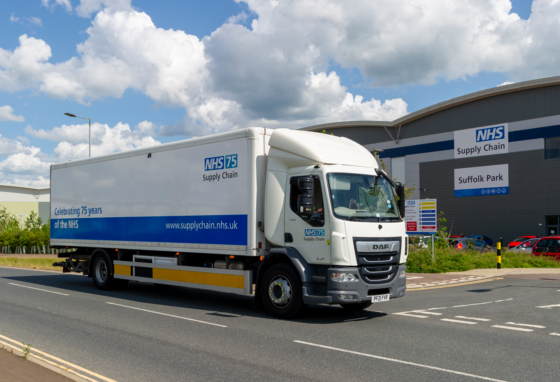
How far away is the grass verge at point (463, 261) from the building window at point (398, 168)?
86.3 ft

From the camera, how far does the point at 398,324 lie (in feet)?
28.9

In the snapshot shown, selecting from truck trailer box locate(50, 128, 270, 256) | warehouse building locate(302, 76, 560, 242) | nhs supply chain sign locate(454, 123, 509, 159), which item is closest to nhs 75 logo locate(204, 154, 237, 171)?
truck trailer box locate(50, 128, 270, 256)

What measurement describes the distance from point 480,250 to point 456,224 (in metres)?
21.7

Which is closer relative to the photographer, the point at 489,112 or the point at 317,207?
the point at 317,207

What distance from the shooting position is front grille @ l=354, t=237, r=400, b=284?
8.68m

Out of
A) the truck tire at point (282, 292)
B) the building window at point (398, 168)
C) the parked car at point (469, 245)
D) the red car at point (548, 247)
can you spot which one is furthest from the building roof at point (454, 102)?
the truck tire at point (282, 292)

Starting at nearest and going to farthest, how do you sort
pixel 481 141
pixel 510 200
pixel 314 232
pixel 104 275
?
1. pixel 314 232
2. pixel 104 275
3. pixel 510 200
4. pixel 481 141

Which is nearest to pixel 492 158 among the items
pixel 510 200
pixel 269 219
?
pixel 510 200

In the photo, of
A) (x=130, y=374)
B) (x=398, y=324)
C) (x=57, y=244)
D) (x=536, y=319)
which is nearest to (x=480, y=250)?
(x=536, y=319)

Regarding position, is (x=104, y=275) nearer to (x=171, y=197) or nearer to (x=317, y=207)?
(x=171, y=197)

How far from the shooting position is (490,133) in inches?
1622

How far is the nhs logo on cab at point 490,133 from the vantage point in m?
40.4

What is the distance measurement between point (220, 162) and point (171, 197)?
6.25 ft

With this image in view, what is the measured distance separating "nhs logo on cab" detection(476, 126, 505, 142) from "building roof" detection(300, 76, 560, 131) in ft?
9.14
